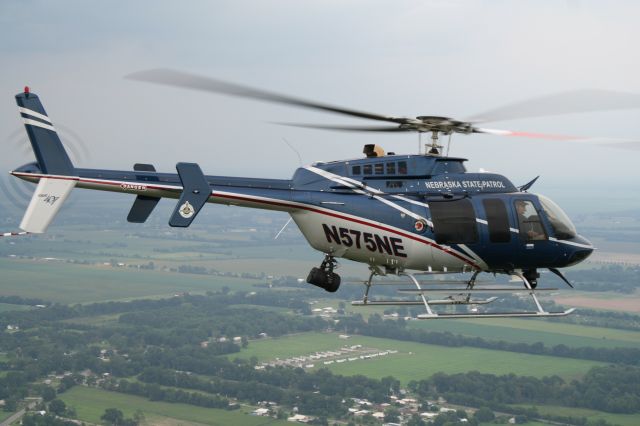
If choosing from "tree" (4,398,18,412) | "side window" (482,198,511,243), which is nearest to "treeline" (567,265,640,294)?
"tree" (4,398,18,412)

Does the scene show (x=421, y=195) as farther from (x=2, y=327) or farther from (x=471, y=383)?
(x=2, y=327)

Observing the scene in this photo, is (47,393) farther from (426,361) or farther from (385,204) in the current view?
(385,204)

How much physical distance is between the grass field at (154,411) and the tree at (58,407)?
4.36 feet

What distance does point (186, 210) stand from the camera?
19.8m

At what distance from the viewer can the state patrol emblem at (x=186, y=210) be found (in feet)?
64.5

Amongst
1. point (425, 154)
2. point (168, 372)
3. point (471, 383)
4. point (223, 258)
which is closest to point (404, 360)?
point (471, 383)

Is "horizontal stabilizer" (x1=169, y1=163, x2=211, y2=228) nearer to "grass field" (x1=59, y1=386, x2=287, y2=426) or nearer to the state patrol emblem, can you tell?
the state patrol emblem

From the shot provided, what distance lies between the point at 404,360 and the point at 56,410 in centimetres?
3476

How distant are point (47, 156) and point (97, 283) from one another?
141230 mm

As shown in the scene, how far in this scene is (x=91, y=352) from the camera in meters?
117

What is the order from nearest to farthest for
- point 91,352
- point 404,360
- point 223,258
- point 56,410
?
point 56,410
point 404,360
point 91,352
point 223,258

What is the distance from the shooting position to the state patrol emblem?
1966 cm

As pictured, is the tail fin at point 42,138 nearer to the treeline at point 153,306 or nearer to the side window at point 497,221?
the side window at point 497,221

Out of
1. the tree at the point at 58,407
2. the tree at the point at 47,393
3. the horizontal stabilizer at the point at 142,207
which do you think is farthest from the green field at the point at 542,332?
the horizontal stabilizer at the point at 142,207
